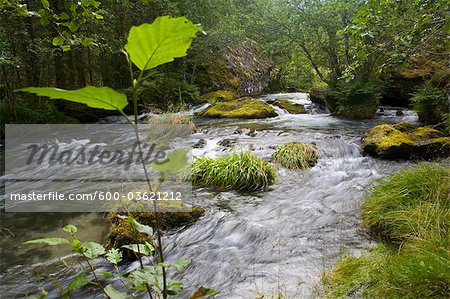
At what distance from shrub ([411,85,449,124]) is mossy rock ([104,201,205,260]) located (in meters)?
7.83

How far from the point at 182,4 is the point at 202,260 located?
43.7ft

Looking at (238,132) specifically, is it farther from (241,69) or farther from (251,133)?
(241,69)

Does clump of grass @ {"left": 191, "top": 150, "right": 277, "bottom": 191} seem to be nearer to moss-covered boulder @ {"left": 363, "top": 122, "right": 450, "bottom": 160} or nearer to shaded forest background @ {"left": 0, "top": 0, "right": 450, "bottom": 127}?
moss-covered boulder @ {"left": 363, "top": 122, "right": 450, "bottom": 160}

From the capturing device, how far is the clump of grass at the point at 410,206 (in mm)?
3074

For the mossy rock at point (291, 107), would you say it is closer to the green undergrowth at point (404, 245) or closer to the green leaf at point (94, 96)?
the green undergrowth at point (404, 245)

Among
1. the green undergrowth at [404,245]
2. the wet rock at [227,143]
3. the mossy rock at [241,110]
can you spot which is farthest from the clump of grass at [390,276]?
the mossy rock at [241,110]

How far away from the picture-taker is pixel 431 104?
8.93 meters

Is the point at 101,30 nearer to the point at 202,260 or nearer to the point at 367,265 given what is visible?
the point at 202,260

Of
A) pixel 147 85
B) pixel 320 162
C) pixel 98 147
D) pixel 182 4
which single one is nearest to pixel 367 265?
pixel 320 162

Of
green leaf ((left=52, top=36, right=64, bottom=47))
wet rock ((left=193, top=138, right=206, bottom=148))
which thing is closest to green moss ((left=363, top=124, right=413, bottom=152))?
wet rock ((left=193, top=138, right=206, bottom=148))

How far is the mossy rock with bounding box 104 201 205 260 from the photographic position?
3.38 metres

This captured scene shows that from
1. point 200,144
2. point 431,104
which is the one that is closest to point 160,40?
point 200,144

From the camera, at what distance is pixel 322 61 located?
13.9 m

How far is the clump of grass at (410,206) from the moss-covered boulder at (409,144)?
2.60 metres
